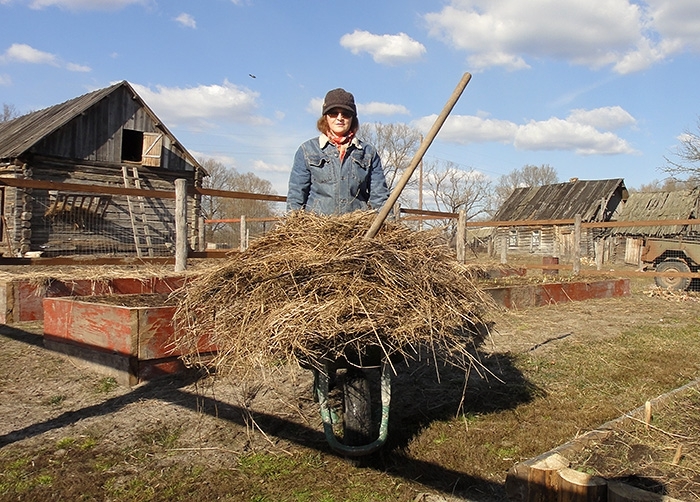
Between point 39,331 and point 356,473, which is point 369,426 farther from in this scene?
point 39,331

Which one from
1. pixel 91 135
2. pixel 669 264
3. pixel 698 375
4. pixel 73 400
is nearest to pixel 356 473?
pixel 73 400

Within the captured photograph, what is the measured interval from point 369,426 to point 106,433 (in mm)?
1306

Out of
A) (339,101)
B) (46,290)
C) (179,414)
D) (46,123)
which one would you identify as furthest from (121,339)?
(46,123)

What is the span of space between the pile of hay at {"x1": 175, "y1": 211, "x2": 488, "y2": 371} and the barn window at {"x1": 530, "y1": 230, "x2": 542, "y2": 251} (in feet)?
105

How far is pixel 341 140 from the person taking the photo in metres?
3.21

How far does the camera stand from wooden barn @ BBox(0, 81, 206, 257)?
557 inches

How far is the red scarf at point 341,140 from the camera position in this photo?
3.22 metres

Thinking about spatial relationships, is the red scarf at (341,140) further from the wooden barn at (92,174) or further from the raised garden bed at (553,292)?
the wooden barn at (92,174)

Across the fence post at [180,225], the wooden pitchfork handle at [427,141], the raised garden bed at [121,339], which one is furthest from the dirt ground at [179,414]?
the fence post at [180,225]

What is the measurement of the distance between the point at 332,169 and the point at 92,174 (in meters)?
14.5

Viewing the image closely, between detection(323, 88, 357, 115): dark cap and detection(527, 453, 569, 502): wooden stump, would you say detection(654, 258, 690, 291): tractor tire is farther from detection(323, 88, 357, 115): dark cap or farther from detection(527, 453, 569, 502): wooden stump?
detection(527, 453, 569, 502): wooden stump

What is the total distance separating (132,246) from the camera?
15.5 m

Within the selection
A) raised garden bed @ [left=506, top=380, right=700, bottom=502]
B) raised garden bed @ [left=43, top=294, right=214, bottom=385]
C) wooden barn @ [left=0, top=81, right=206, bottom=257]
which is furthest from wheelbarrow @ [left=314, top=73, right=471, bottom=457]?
wooden barn @ [left=0, top=81, right=206, bottom=257]

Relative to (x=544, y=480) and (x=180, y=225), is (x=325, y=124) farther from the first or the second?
(x=180, y=225)
